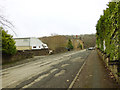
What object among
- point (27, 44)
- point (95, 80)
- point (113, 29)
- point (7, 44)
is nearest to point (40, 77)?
point (95, 80)

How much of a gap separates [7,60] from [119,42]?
55.7ft

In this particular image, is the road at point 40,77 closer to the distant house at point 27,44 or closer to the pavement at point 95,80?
the pavement at point 95,80

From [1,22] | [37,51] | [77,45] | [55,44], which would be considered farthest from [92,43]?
[1,22]

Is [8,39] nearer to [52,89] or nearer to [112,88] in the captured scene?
[52,89]

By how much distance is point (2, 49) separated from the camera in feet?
53.3

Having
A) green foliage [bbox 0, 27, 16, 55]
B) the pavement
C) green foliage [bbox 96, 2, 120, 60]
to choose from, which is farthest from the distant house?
green foliage [bbox 96, 2, 120, 60]

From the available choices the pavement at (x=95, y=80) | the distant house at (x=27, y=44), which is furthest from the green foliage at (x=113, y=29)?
the distant house at (x=27, y=44)

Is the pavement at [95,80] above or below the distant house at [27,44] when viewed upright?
below

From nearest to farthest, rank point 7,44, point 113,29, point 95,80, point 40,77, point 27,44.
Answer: point 95,80, point 113,29, point 40,77, point 7,44, point 27,44

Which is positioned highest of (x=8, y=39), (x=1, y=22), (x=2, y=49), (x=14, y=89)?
(x=1, y=22)

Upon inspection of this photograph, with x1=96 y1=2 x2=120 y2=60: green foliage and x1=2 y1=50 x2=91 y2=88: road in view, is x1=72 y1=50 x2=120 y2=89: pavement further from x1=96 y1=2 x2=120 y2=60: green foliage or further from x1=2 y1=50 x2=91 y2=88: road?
x1=96 y1=2 x2=120 y2=60: green foliage

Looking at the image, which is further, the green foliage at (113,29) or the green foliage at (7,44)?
the green foliage at (7,44)

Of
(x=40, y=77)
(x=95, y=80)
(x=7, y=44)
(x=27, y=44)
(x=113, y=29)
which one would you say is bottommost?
(x=40, y=77)

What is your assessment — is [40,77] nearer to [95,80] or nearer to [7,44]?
[95,80]
